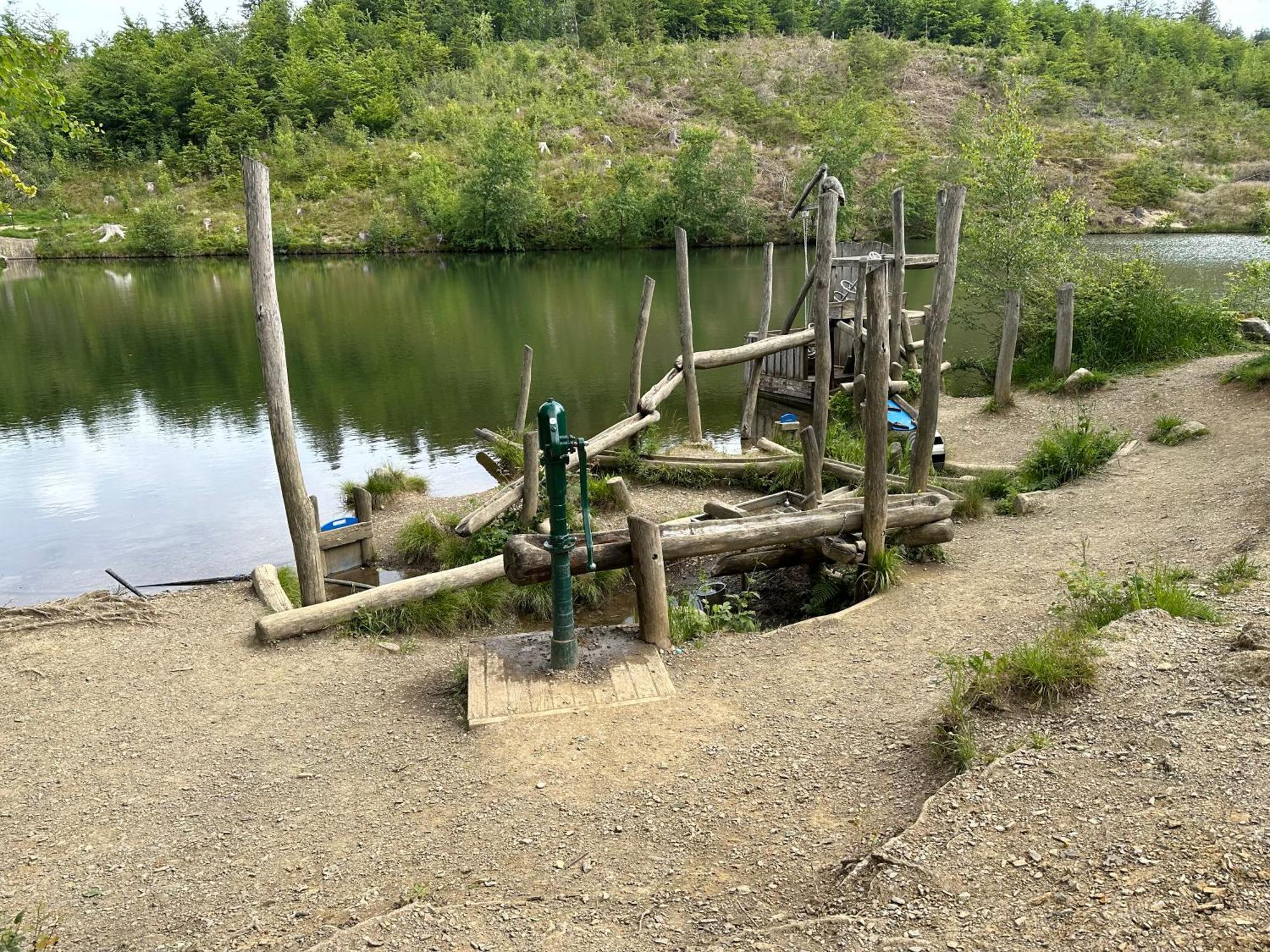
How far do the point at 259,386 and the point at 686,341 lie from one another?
13.1m

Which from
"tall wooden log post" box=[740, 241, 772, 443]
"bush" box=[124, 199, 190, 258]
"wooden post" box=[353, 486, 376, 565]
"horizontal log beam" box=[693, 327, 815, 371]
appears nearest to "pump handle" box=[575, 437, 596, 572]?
"wooden post" box=[353, 486, 376, 565]

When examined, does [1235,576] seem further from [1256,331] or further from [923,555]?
[1256,331]

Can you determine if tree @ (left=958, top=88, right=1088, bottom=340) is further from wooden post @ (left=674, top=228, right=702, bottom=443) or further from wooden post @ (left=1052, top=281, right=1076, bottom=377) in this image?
wooden post @ (left=674, top=228, right=702, bottom=443)

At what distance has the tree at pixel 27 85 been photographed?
855 centimetres

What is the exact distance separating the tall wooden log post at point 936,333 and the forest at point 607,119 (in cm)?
4127

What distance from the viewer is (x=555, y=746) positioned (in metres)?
5.54

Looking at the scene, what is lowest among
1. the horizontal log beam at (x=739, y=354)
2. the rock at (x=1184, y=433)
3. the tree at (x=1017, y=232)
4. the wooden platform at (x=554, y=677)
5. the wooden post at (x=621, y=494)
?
the wooden post at (x=621, y=494)

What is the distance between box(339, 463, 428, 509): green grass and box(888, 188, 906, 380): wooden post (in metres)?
8.96

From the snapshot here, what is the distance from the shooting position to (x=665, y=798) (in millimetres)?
4930

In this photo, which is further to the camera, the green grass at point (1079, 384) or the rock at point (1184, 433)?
the green grass at point (1079, 384)

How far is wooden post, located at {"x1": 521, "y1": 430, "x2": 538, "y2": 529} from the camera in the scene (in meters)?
10.9

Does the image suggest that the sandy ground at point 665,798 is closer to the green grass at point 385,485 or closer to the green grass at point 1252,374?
the green grass at point 385,485

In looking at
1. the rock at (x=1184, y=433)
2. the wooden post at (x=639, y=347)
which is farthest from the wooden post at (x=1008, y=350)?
the wooden post at (x=639, y=347)

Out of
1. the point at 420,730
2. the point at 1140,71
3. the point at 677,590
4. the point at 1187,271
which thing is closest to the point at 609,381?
the point at 677,590
